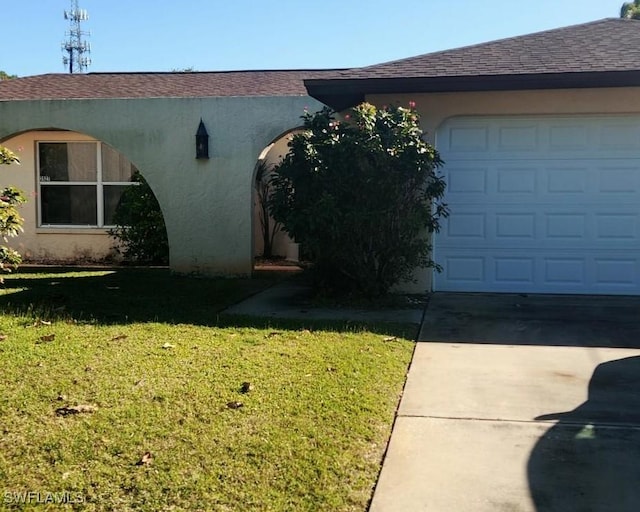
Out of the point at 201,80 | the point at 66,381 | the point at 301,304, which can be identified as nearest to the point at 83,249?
the point at 201,80

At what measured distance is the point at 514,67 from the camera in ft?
28.7

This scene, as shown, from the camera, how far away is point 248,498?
10.6 ft

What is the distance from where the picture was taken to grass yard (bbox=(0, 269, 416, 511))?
3.33m

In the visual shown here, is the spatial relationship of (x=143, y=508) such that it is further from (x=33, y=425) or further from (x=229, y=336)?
(x=229, y=336)

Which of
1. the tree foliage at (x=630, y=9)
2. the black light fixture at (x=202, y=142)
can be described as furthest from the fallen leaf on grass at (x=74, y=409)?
the tree foliage at (x=630, y=9)

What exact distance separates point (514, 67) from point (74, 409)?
23.8ft

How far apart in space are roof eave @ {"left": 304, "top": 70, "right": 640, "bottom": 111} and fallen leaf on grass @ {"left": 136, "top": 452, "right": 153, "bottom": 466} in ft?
21.9

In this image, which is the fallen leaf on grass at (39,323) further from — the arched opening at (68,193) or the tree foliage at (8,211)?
the arched opening at (68,193)

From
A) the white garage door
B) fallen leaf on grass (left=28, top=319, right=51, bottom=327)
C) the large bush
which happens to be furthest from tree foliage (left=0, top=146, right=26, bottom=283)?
the white garage door

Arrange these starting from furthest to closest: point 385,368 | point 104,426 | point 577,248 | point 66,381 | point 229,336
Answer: point 577,248, point 229,336, point 385,368, point 66,381, point 104,426

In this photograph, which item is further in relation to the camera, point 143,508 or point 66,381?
point 66,381

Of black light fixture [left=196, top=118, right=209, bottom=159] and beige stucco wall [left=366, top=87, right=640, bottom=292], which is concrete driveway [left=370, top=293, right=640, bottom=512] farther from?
black light fixture [left=196, top=118, right=209, bottom=159]

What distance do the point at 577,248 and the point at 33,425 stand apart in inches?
301

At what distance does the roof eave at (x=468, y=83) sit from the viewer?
828cm
